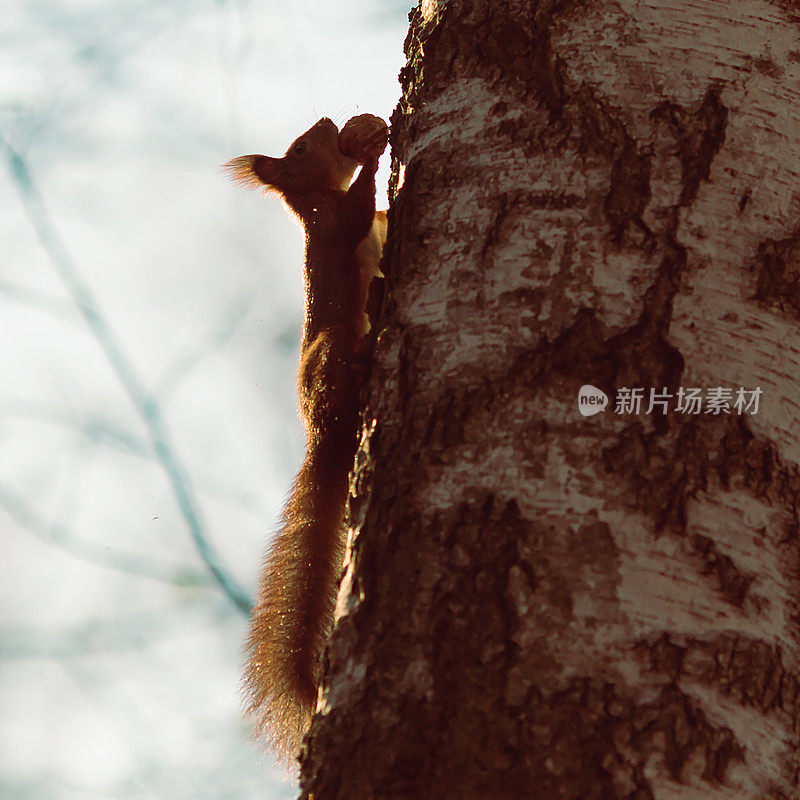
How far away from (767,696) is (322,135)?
2848 millimetres

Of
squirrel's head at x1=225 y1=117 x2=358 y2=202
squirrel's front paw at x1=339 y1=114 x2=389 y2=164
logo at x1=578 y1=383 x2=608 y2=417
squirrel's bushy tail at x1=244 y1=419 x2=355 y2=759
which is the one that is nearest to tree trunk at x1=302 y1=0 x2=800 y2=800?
logo at x1=578 y1=383 x2=608 y2=417

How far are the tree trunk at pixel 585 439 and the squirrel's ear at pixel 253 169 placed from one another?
2256mm

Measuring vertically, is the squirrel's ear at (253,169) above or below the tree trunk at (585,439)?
above

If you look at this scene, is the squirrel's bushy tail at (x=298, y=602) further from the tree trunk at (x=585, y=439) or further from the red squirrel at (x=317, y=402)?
the tree trunk at (x=585, y=439)

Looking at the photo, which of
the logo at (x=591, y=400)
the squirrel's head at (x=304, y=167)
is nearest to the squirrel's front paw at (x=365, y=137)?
the squirrel's head at (x=304, y=167)

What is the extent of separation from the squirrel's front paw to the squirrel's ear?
656mm

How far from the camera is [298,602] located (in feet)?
6.03

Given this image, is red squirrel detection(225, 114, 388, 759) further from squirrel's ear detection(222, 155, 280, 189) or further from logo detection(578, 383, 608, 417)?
logo detection(578, 383, 608, 417)

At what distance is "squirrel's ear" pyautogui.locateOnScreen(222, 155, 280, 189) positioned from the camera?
3.44m

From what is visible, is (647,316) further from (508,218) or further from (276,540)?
(276,540)

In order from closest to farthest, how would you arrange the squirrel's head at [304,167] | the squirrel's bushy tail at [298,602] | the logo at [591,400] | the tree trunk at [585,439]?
the tree trunk at [585,439], the logo at [591,400], the squirrel's bushy tail at [298,602], the squirrel's head at [304,167]

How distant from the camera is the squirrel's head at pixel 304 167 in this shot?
3332mm

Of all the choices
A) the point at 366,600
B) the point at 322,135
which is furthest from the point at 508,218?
the point at 322,135

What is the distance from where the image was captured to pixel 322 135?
11.1 ft
